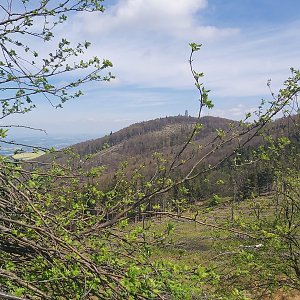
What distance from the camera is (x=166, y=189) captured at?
10.8ft

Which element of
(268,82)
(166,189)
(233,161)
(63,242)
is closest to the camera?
(63,242)

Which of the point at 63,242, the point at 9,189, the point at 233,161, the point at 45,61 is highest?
the point at 45,61

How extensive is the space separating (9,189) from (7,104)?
149cm

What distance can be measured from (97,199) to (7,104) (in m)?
1.84

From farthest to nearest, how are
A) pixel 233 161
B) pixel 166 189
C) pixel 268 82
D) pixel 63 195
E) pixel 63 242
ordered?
1. pixel 268 82
2. pixel 63 195
3. pixel 233 161
4. pixel 166 189
5. pixel 63 242

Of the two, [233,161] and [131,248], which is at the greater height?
[233,161]

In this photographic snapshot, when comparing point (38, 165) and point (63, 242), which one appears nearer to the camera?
point (63, 242)

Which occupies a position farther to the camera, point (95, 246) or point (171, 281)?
point (95, 246)

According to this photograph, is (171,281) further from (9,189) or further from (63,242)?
(9,189)

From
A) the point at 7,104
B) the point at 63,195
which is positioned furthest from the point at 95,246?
the point at 7,104

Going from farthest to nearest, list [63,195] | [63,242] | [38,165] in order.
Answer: [63,195], [38,165], [63,242]

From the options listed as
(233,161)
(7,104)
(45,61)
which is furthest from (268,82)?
(7,104)

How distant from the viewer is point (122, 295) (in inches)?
107

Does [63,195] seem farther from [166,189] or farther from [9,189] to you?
[166,189]
